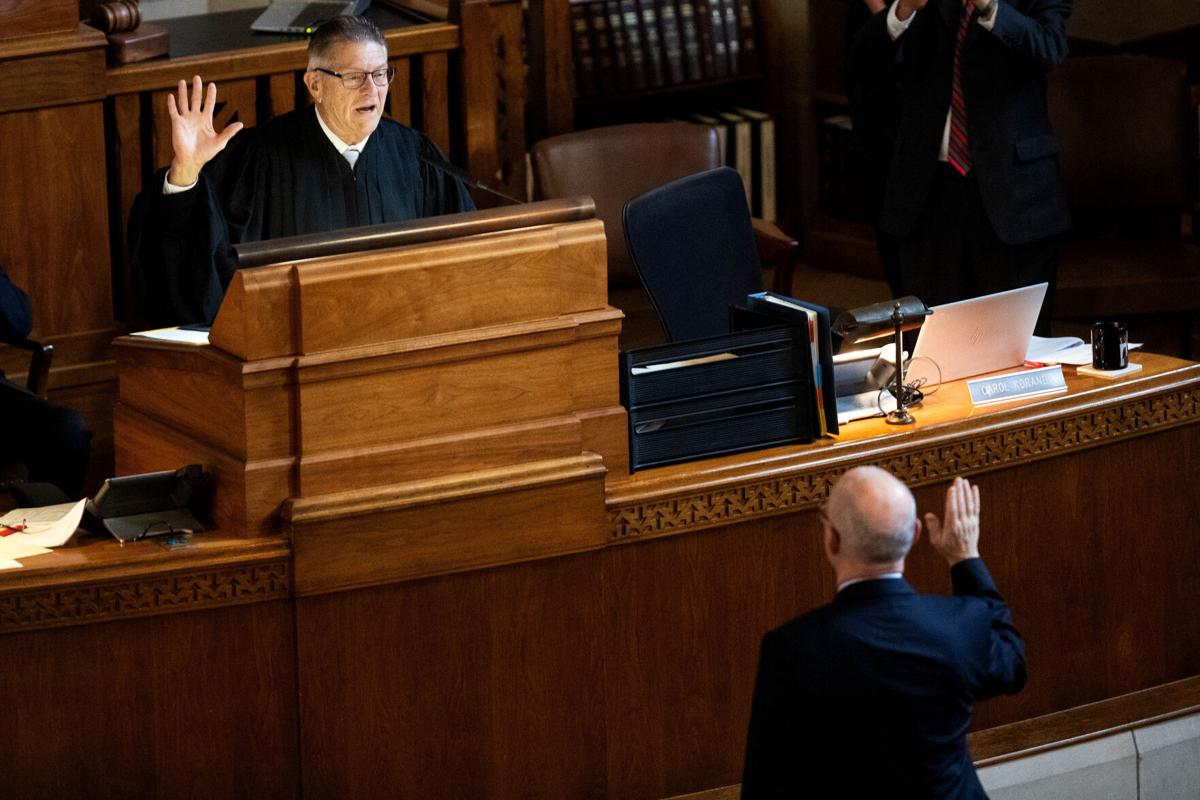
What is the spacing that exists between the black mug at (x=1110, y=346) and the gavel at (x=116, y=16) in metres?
2.48

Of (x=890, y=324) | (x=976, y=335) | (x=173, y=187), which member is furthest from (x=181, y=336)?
(x=976, y=335)

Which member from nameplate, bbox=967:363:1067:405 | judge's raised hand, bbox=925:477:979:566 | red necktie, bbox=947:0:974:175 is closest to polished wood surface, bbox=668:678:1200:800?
nameplate, bbox=967:363:1067:405

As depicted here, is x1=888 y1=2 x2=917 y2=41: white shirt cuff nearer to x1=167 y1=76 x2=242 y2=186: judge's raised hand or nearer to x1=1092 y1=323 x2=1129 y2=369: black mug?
x1=1092 y1=323 x2=1129 y2=369: black mug

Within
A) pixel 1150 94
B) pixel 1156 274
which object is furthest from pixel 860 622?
pixel 1150 94

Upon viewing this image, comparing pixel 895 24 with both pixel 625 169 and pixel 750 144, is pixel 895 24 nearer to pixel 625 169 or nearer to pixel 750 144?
pixel 625 169

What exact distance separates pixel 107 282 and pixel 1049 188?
2.42 m

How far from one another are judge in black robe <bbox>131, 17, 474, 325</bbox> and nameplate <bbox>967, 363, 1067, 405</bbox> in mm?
1280

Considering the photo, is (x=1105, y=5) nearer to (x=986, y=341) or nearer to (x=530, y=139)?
(x=530, y=139)

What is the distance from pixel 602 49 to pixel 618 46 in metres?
0.06

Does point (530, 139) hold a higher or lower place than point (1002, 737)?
higher

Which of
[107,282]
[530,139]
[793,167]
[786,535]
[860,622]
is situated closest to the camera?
[860,622]

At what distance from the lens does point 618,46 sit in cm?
647

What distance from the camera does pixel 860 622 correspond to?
2.60 metres

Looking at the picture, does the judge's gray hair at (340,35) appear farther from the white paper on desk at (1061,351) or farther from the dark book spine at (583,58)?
the dark book spine at (583,58)
